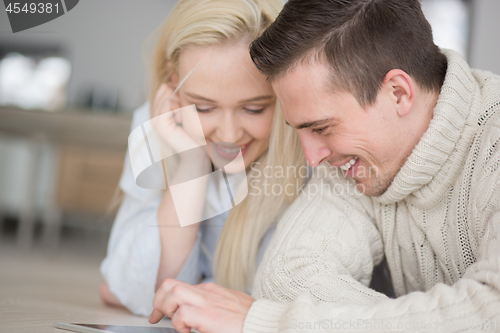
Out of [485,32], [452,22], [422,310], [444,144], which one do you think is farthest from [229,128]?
[485,32]

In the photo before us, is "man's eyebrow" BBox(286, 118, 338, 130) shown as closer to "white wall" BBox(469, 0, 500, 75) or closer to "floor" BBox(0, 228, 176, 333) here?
"floor" BBox(0, 228, 176, 333)

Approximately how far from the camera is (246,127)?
102cm

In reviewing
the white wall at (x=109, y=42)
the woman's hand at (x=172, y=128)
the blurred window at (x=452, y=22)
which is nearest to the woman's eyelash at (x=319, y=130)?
the woman's hand at (x=172, y=128)

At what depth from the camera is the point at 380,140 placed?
805 mm

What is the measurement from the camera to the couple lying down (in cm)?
61

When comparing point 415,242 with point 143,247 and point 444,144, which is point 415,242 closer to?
point 444,144

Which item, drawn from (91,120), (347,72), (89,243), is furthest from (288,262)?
(89,243)

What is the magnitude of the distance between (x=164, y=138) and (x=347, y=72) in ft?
1.73

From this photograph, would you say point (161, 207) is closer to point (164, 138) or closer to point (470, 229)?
point (164, 138)

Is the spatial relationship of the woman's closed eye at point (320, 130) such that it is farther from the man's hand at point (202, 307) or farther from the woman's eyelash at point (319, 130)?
the man's hand at point (202, 307)

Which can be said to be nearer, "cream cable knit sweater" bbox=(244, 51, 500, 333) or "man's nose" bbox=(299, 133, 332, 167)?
"cream cable knit sweater" bbox=(244, 51, 500, 333)

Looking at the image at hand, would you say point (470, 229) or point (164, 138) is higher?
point (164, 138)

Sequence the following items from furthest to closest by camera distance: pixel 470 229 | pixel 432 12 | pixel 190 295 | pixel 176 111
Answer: pixel 432 12
pixel 176 111
pixel 470 229
pixel 190 295

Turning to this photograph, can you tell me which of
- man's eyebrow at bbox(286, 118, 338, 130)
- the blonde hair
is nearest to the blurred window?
the blonde hair
